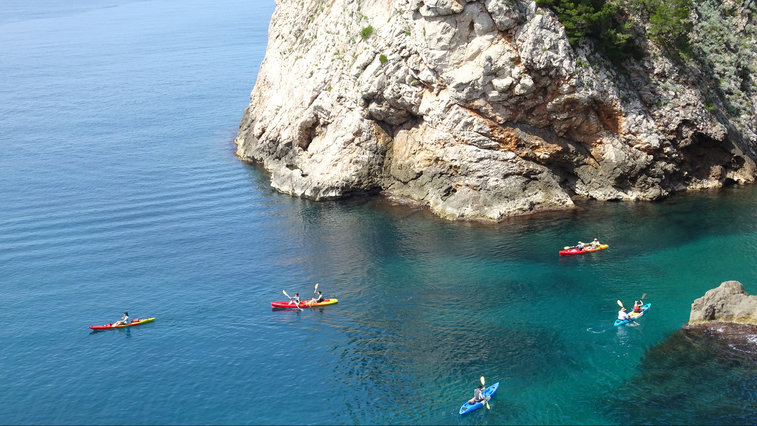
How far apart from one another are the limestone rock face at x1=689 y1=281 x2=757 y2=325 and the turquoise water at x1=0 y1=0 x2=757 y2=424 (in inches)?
71.3

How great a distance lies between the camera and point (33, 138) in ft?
345

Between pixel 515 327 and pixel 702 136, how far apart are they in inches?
1477

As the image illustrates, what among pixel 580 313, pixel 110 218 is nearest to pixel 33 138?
pixel 110 218

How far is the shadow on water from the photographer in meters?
37.9

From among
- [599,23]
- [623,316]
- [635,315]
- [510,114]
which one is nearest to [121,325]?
[623,316]

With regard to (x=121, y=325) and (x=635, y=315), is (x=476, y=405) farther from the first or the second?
(x=121, y=325)

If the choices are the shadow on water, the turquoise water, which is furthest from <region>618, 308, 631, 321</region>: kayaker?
the shadow on water

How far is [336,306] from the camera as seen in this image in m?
53.4

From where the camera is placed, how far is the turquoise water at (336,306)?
1624 inches

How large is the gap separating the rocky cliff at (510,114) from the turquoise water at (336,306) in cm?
352

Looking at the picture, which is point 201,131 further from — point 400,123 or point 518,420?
point 518,420

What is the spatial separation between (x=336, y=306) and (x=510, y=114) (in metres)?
27.8

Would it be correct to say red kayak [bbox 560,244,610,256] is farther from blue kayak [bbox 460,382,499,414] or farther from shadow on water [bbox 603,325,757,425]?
blue kayak [bbox 460,382,499,414]

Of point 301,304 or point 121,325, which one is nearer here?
point 121,325
